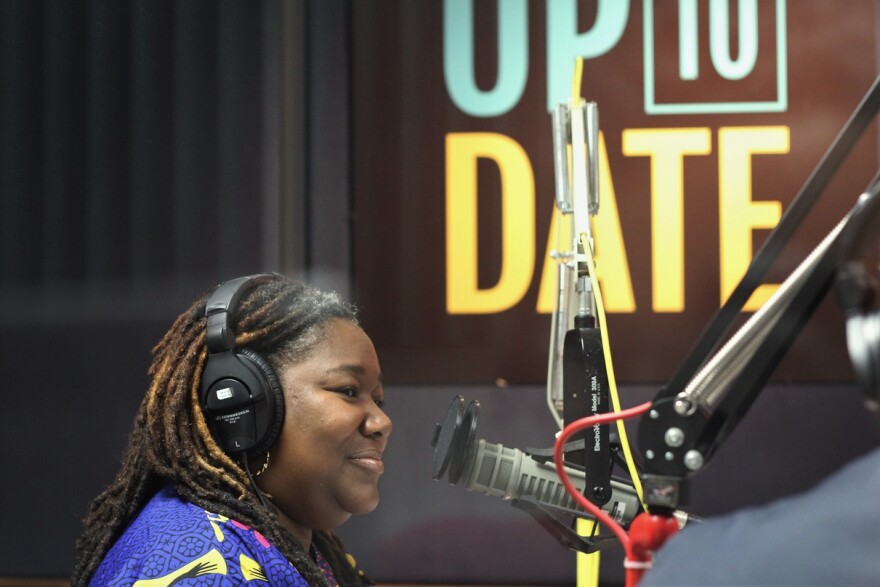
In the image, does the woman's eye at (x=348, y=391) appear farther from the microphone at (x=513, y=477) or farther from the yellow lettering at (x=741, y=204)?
the yellow lettering at (x=741, y=204)

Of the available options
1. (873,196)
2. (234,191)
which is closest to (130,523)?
(873,196)

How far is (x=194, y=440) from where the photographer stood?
1235 mm

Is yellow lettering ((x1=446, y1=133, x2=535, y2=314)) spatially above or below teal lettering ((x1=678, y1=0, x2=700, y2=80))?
below

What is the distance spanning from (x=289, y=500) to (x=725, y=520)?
88cm

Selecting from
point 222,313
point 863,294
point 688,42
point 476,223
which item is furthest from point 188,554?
point 688,42

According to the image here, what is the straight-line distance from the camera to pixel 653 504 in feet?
2.24

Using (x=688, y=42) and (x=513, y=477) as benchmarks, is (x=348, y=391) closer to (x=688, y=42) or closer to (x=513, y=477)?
(x=513, y=477)

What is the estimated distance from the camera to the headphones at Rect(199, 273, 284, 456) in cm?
121

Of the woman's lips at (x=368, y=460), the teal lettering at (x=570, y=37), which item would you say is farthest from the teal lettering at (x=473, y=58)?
the woman's lips at (x=368, y=460)

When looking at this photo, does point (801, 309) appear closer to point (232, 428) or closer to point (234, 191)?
point (232, 428)

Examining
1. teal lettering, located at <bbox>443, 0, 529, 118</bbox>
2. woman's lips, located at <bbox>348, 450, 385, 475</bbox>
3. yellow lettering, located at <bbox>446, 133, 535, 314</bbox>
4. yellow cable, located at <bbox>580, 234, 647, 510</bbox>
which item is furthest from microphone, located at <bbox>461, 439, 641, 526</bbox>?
teal lettering, located at <bbox>443, 0, 529, 118</bbox>

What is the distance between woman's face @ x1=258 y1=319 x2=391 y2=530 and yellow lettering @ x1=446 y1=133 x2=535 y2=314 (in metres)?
0.87

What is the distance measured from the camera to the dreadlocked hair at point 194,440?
3.97 ft

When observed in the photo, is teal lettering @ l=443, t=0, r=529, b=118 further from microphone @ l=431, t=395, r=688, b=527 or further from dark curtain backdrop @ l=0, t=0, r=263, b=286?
microphone @ l=431, t=395, r=688, b=527
